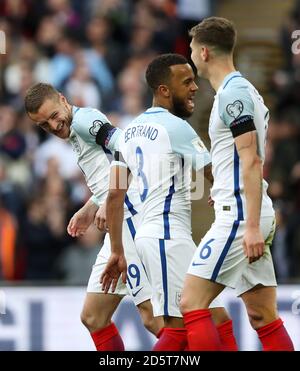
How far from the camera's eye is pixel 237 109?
6.62 m

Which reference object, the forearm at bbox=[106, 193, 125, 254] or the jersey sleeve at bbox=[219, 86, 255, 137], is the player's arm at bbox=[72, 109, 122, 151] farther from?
A: the jersey sleeve at bbox=[219, 86, 255, 137]

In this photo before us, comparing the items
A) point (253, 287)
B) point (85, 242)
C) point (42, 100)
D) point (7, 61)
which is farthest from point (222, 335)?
point (7, 61)

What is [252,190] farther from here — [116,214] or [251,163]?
[116,214]

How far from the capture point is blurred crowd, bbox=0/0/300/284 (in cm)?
1188

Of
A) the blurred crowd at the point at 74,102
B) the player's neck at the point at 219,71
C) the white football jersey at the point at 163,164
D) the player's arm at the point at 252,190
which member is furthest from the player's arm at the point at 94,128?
the blurred crowd at the point at 74,102

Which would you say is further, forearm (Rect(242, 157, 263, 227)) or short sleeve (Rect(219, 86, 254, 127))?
short sleeve (Rect(219, 86, 254, 127))

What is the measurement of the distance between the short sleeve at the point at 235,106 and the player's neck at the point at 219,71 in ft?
0.62

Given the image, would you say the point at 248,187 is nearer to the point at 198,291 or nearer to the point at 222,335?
the point at 198,291

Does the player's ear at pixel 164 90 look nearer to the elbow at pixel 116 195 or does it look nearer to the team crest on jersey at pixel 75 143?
the elbow at pixel 116 195

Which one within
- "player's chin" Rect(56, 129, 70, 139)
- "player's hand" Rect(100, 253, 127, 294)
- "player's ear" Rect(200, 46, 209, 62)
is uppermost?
"player's ear" Rect(200, 46, 209, 62)

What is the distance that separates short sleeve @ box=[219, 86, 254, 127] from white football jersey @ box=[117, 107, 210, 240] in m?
0.47

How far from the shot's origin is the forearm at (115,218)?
23.4 feet

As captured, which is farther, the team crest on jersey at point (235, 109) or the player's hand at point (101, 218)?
the player's hand at point (101, 218)

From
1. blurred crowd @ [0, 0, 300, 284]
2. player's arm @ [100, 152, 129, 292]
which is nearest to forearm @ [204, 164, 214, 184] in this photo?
player's arm @ [100, 152, 129, 292]
